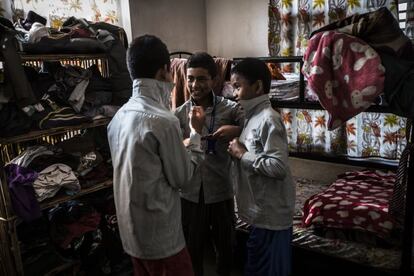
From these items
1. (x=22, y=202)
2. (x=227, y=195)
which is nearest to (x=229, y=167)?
(x=227, y=195)

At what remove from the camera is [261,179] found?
56.8 inches

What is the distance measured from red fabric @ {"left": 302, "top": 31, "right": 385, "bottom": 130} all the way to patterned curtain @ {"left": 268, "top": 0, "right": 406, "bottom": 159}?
1303 millimetres

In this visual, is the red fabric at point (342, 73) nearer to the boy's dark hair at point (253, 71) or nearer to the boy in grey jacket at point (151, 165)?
the boy's dark hair at point (253, 71)

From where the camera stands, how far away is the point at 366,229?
177 cm

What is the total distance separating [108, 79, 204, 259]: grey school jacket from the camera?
3.58ft

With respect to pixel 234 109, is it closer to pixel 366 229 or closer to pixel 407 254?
pixel 366 229

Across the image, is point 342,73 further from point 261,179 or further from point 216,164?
point 216,164

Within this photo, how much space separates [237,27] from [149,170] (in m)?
2.64

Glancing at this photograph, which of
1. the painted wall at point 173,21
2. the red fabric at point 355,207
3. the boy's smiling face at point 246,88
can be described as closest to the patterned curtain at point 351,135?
the red fabric at point 355,207

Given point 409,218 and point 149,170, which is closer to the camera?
point 149,170

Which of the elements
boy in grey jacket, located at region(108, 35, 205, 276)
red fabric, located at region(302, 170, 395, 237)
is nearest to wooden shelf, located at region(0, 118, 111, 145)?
boy in grey jacket, located at region(108, 35, 205, 276)

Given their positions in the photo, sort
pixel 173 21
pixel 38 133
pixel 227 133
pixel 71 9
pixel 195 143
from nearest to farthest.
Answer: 1. pixel 195 143
2. pixel 227 133
3. pixel 38 133
4. pixel 71 9
5. pixel 173 21

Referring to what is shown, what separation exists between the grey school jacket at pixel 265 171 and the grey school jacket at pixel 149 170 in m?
0.32

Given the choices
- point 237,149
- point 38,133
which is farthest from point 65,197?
point 237,149
